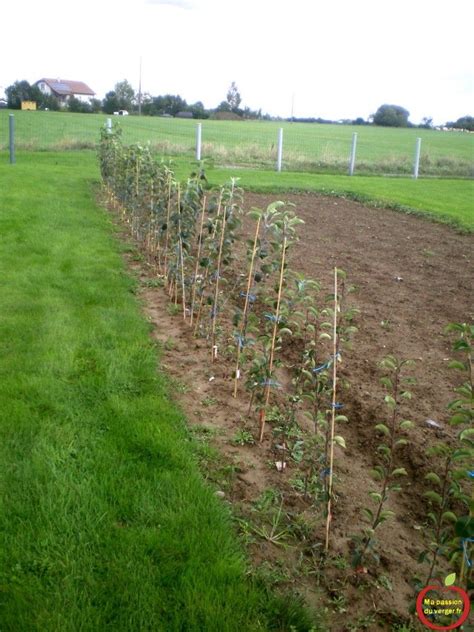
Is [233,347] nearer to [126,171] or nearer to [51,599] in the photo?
[51,599]

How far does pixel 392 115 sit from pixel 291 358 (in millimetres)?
61708

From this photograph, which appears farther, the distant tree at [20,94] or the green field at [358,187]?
the distant tree at [20,94]

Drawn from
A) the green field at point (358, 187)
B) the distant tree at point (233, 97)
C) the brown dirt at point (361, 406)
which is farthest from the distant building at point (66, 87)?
the brown dirt at point (361, 406)

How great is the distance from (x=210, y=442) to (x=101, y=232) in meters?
5.93

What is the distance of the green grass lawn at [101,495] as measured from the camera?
93.7 inches

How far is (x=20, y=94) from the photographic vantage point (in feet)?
150

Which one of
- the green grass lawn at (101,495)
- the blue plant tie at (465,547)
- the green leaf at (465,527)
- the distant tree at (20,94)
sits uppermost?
the distant tree at (20,94)

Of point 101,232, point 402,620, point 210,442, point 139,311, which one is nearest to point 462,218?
point 101,232

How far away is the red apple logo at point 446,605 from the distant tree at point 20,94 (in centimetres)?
4899

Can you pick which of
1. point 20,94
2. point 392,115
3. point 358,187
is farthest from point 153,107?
point 358,187

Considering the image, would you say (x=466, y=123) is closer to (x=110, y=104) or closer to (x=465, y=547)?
(x=110, y=104)

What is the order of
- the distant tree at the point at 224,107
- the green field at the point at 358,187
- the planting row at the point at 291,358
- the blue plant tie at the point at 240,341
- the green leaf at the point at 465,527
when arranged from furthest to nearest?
the distant tree at the point at 224,107 → the green field at the point at 358,187 → the blue plant tie at the point at 240,341 → the planting row at the point at 291,358 → the green leaf at the point at 465,527

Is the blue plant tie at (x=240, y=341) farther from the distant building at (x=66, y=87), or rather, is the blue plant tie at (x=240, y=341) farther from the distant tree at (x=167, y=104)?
the distant building at (x=66, y=87)

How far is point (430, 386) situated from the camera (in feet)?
14.5
